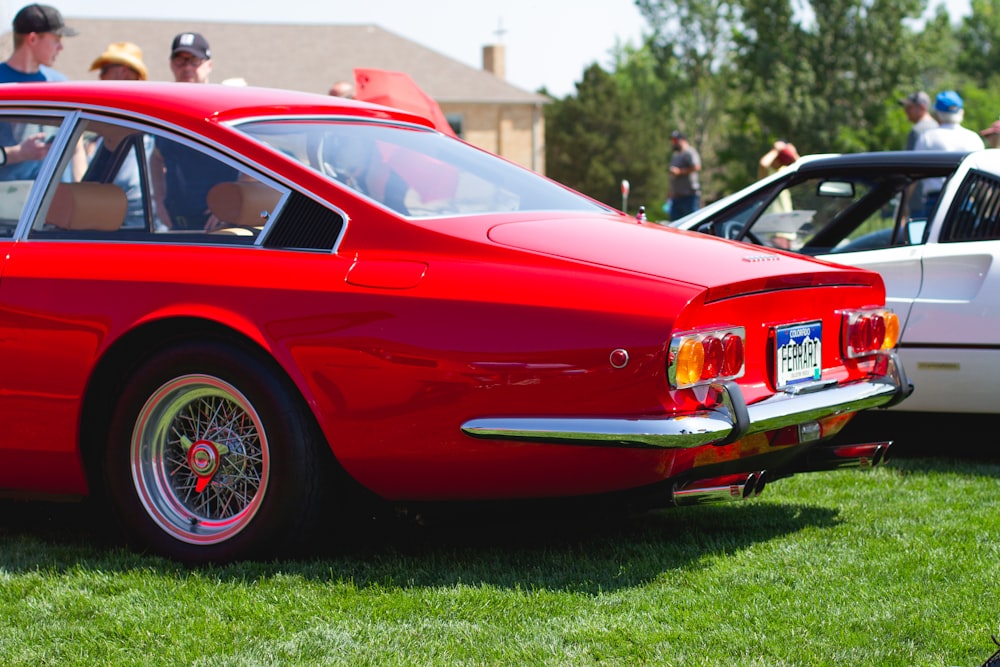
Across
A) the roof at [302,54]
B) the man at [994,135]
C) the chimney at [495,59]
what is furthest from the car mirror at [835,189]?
the chimney at [495,59]

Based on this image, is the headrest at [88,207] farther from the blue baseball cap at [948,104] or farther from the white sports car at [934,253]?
the blue baseball cap at [948,104]

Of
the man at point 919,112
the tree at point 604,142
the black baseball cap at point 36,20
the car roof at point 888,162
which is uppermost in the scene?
the black baseball cap at point 36,20

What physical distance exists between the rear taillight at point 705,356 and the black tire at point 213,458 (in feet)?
3.62

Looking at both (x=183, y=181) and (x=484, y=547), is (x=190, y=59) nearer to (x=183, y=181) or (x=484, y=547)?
(x=183, y=181)

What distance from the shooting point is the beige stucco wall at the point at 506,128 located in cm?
4872

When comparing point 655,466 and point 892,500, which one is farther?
point 892,500

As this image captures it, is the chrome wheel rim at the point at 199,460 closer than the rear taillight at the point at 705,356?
No

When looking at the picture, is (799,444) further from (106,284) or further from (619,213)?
(106,284)

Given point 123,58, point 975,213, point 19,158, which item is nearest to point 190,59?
point 123,58

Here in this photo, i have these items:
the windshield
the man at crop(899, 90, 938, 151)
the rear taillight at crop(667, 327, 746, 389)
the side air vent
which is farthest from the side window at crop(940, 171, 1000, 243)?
the man at crop(899, 90, 938, 151)

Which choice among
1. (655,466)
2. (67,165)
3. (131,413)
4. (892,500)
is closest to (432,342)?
(655,466)

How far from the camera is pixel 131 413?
4.20 metres

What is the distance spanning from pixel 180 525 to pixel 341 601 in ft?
2.42

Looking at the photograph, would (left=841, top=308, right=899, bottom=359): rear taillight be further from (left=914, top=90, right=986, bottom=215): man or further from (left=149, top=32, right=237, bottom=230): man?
(left=914, top=90, right=986, bottom=215): man
